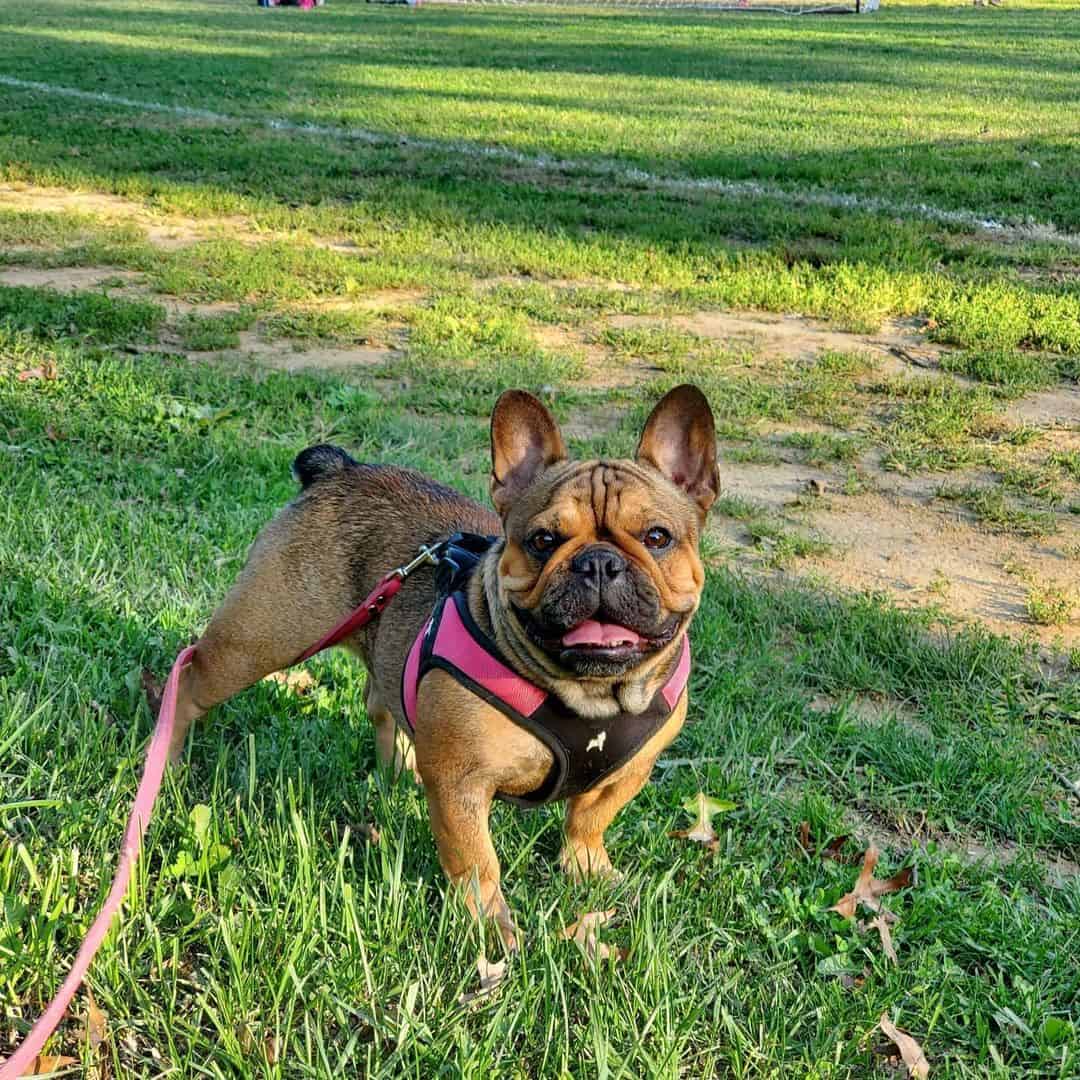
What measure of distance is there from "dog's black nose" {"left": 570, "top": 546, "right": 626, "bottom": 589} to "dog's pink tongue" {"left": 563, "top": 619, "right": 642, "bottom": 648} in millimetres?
95

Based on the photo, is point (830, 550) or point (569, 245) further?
point (569, 245)

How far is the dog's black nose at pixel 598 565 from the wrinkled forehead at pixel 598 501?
16 centimetres

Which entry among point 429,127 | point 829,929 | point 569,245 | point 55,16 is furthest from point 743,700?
point 55,16

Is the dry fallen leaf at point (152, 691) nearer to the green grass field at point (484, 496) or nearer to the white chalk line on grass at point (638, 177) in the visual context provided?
the green grass field at point (484, 496)

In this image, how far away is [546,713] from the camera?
2.65m

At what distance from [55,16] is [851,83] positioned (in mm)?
24845

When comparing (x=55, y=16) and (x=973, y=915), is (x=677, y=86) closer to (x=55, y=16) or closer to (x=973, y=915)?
(x=973, y=915)

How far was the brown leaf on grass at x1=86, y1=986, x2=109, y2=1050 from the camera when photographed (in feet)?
7.51

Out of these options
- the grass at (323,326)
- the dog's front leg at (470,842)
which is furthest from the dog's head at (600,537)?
the grass at (323,326)

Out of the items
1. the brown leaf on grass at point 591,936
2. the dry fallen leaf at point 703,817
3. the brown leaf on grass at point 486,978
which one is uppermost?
the brown leaf on grass at point 486,978

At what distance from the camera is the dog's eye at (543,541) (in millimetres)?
2721

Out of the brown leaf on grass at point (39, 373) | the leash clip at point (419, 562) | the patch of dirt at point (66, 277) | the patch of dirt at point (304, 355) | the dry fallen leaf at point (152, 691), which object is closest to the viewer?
the leash clip at point (419, 562)

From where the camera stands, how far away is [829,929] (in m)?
2.87

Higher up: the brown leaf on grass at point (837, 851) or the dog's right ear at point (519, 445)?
the dog's right ear at point (519, 445)
